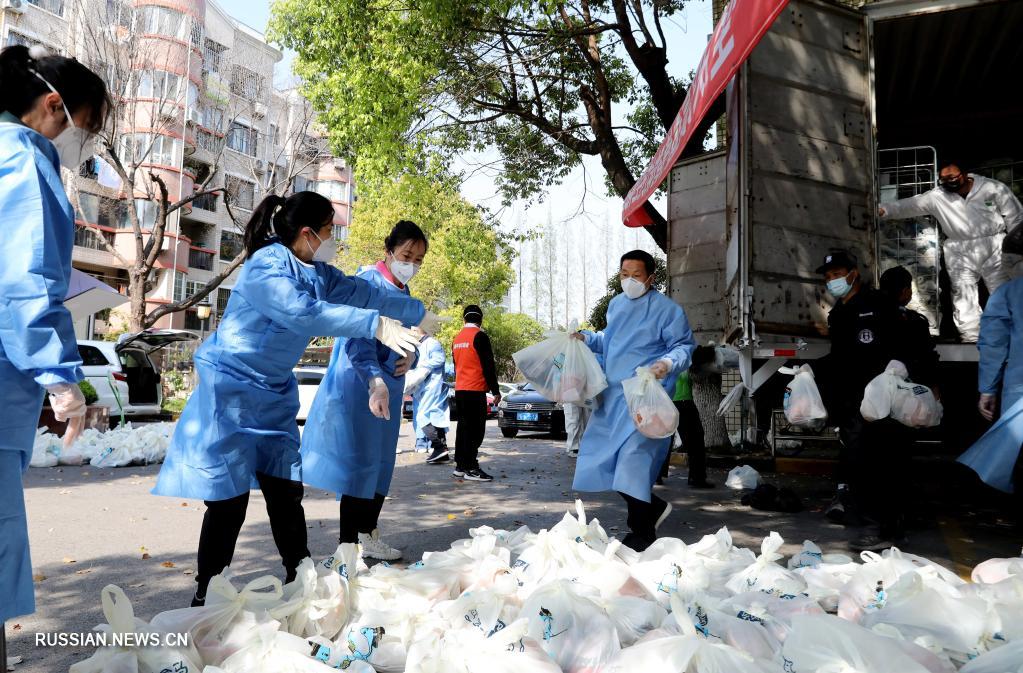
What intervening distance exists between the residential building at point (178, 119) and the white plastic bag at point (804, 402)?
10149mm

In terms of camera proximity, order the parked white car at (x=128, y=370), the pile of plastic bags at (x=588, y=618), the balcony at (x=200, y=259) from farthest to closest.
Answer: the balcony at (x=200, y=259), the parked white car at (x=128, y=370), the pile of plastic bags at (x=588, y=618)

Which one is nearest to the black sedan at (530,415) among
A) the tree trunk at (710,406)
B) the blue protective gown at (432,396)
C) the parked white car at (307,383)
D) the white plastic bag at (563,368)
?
the parked white car at (307,383)

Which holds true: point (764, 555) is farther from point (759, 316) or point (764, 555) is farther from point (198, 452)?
point (759, 316)

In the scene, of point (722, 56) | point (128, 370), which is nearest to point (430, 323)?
point (722, 56)

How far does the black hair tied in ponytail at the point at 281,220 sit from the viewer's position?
10.9ft

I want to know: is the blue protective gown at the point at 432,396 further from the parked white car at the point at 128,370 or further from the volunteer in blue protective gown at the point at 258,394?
the volunteer in blue protective gown at the point at 258,394

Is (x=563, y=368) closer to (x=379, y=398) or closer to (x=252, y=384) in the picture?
(x=379, y=398)

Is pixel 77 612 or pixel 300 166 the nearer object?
pixel 77 612

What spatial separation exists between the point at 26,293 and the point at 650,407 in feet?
10.3

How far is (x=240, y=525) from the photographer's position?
10.0ft

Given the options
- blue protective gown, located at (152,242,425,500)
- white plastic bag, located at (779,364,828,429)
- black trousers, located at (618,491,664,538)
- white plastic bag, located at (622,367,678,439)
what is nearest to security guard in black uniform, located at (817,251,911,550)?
white plastic bag, located at (779,364,828,429)

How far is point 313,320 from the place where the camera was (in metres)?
3.03

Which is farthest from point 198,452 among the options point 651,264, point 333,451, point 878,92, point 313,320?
point 878,92

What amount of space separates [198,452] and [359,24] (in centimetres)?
884
